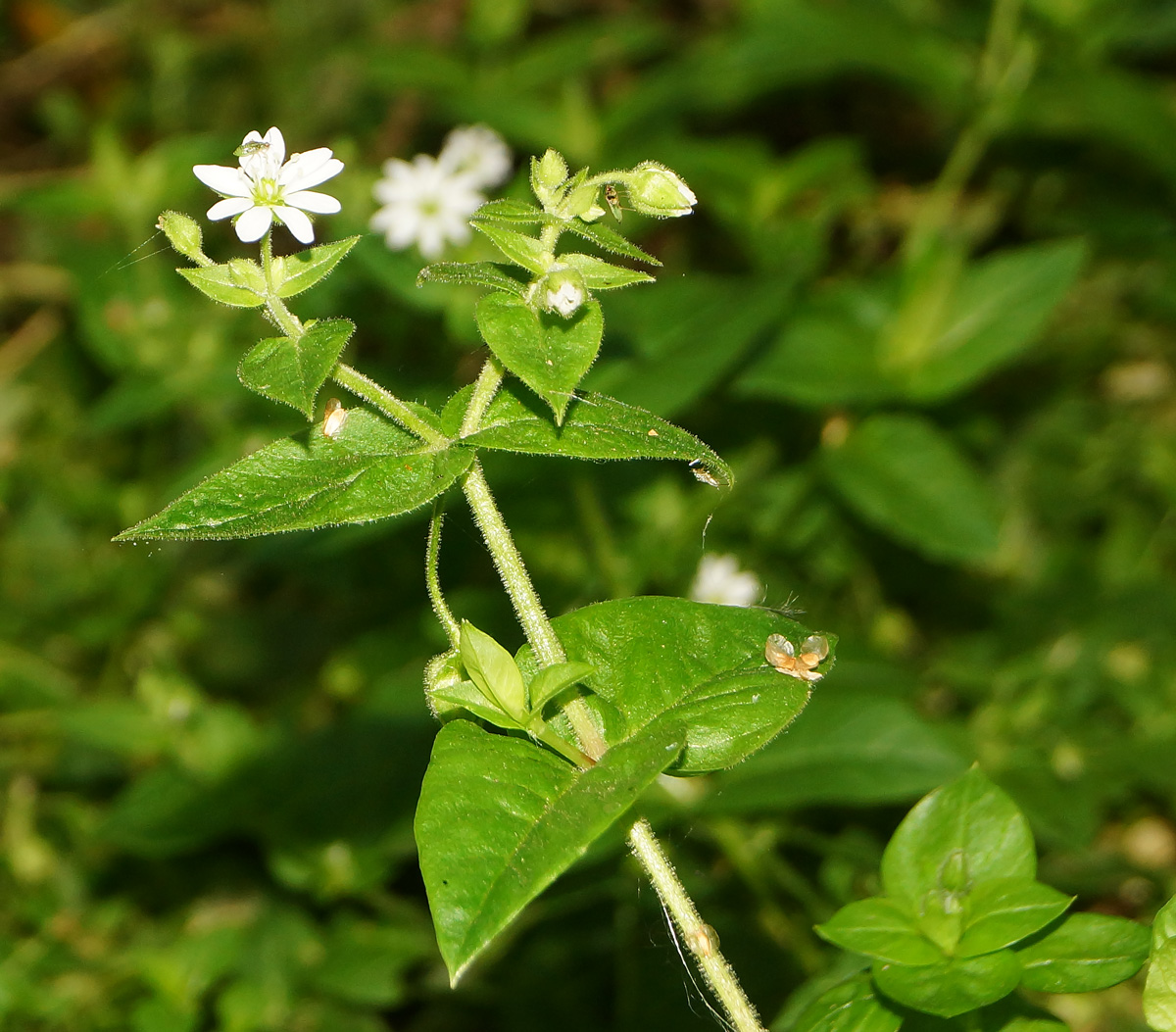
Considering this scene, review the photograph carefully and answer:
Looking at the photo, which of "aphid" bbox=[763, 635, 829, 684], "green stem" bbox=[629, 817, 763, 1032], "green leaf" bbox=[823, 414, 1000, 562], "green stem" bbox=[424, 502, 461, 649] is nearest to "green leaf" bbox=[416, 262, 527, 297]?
"green stem" bbox=[424, 502, 461, 649]

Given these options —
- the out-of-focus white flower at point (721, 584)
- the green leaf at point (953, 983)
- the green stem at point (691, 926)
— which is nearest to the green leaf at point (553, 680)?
the green stem at point (691, 926)

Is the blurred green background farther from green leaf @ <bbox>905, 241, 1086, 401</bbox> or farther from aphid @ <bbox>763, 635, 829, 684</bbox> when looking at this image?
aphid @ <bbox>763, 635, 829, 684</bbox>

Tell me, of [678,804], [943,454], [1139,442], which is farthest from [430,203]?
[1139,442]

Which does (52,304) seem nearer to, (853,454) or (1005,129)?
(853,454)

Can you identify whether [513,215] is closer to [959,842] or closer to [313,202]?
[313,202]

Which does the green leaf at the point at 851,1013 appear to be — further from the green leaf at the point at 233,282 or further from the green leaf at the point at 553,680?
the green leaf at the point at 233,282

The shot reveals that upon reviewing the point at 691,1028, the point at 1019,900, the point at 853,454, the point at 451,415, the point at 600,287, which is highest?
the point at 600,287

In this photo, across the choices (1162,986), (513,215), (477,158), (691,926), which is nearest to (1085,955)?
(1162,986)
